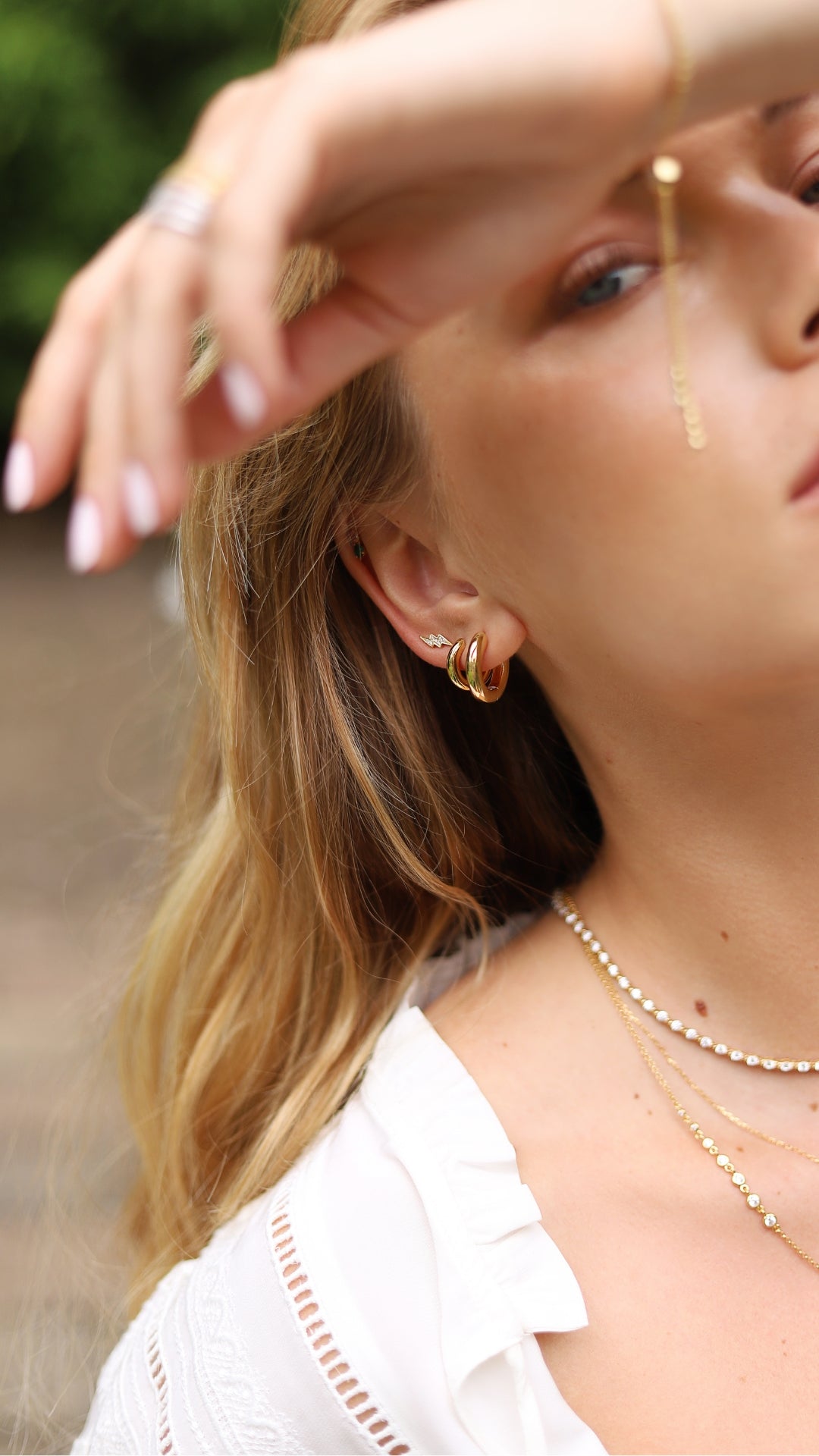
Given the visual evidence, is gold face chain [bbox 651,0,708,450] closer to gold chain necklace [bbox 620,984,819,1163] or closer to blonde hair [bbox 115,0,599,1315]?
blonde hair [bbox 115,0,599,1315]

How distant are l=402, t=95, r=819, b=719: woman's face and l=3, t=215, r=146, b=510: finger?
0.48 m

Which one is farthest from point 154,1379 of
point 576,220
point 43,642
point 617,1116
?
point 43,642

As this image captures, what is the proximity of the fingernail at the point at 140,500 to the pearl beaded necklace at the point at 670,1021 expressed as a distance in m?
1.14

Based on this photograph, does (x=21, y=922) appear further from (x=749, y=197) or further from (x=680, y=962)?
(x=749, y=197)

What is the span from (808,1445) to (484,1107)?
0.52 meters

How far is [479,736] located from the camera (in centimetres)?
223

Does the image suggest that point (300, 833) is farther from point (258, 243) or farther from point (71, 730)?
point (71, 730)

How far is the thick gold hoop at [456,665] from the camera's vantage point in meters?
1.84

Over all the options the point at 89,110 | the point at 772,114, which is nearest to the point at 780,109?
the point at 772,114

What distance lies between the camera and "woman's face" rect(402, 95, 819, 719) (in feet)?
4.37

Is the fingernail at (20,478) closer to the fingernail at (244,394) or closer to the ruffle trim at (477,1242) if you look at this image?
the fingernail at (244,394)

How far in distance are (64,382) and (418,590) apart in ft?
2.92

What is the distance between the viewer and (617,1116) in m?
1.85

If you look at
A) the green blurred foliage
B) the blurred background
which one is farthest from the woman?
the green blurred foliage
